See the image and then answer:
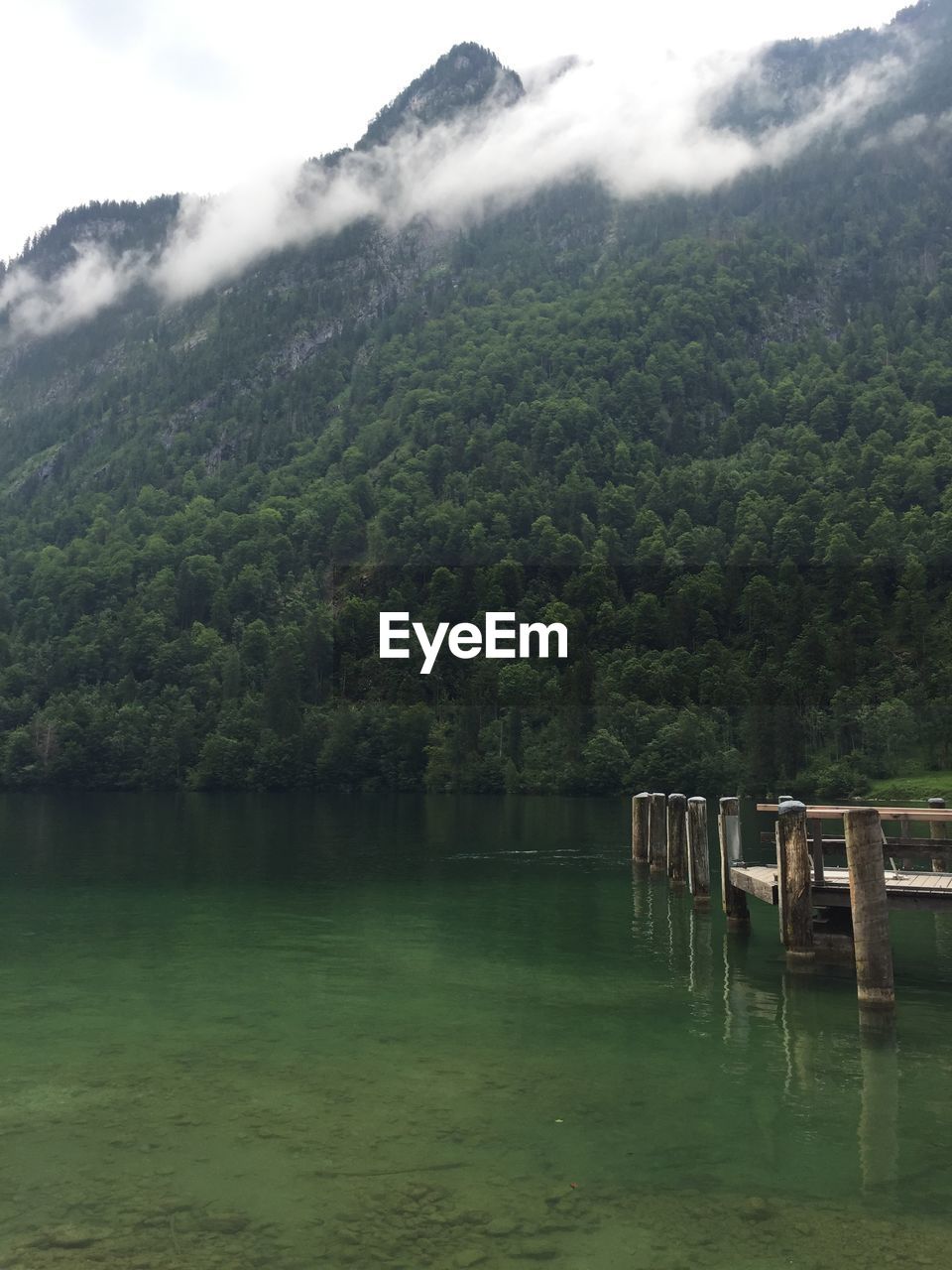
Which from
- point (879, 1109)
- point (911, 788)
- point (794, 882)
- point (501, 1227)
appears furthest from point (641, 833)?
point (911, 788)

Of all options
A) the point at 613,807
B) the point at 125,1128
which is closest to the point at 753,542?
the point at 613,807

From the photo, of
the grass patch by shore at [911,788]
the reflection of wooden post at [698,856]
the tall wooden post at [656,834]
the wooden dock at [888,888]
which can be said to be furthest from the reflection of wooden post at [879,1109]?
the grass patch by shore at [911,788]

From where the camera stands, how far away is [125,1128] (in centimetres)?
1486

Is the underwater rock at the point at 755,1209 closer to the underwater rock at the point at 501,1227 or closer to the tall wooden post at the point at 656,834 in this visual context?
the underwater rock at the point at 501,1227

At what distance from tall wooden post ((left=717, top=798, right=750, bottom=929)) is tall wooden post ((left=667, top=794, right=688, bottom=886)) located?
8282mm

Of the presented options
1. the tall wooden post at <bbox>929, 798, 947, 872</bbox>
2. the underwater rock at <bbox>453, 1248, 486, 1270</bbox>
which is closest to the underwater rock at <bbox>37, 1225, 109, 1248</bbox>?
the underwater rock at <bbox>453, 1248, 486, 1270</bbox>

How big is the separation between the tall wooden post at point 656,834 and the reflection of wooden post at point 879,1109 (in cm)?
2715

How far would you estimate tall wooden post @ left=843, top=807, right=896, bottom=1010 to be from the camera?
20.0m

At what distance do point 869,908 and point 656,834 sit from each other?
89.6ft

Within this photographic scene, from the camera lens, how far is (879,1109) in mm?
15477

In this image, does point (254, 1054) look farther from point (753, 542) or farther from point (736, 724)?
point (753, 542)

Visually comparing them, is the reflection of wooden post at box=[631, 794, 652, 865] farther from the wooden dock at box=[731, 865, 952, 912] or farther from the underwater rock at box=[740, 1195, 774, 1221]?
the underwater rock at box=[740, 1195, 774, 1221]

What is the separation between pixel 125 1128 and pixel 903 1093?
10763 mm

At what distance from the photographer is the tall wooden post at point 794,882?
22844 mm
